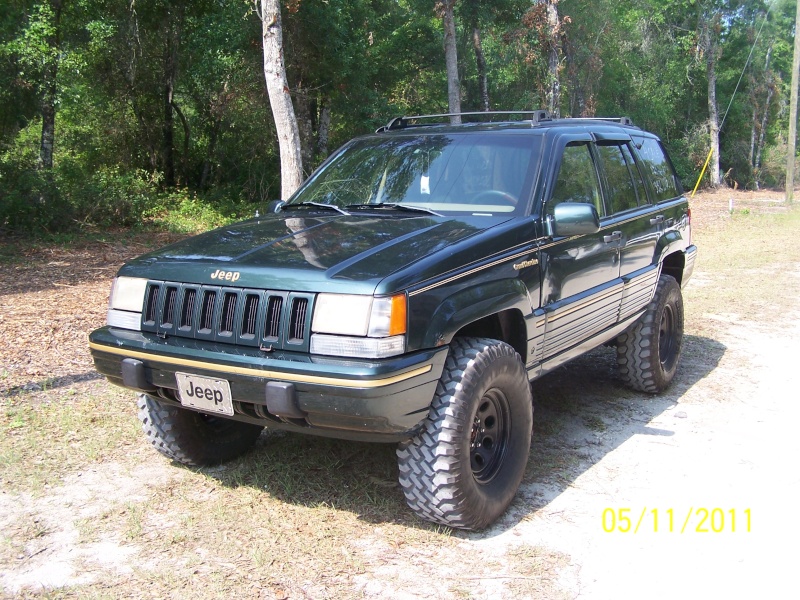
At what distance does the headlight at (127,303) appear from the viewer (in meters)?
3.81

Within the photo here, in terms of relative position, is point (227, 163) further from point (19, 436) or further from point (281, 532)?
point (281, 532)

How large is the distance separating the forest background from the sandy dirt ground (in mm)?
7490

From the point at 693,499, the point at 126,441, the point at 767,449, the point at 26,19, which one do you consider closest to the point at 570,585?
the point at 693,499

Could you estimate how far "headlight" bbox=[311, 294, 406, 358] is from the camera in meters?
3.20

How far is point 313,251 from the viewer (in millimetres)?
3646

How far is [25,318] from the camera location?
24.3 ft

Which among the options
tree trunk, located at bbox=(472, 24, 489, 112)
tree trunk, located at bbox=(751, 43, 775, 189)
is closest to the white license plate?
tree trunk, located at bbox=(472, 24, 489, 112)

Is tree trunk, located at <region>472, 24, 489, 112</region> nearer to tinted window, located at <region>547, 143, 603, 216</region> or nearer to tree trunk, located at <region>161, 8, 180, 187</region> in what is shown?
tree trunk, located at <region>161, 8, 180, 187</region>

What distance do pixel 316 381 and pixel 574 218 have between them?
1769 millimetres

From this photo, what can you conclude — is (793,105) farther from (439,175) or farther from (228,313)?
(228,313)

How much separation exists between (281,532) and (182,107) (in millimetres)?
19766
